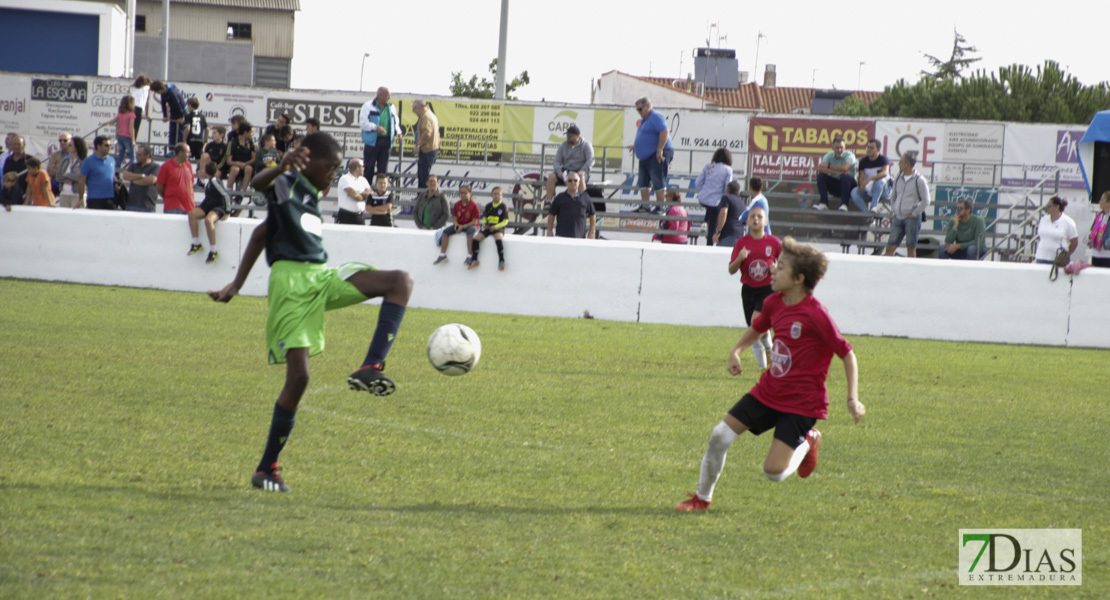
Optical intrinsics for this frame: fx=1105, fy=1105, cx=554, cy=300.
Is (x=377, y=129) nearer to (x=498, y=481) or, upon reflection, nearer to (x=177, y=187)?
(x=177, y=187)

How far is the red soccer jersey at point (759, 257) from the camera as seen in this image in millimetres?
10414

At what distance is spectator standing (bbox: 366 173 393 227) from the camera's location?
17.3 meters

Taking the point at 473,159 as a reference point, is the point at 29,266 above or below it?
below

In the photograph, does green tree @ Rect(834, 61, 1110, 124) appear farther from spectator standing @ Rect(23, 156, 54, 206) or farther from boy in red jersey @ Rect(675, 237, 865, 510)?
boy in red jersey @ Rect(675, 237, 865, 510)

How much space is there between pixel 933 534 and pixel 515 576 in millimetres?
2138

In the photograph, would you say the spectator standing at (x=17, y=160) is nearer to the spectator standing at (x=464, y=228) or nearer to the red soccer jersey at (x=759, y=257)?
the spectator standing at (x=464, y=228)

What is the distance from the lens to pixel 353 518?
5023 mm

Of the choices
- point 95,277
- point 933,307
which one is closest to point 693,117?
point 933,307

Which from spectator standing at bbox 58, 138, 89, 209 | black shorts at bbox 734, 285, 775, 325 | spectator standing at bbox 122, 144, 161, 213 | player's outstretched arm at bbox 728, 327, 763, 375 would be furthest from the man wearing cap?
player's outstretched arm at bbox 728, 327, 763, 375

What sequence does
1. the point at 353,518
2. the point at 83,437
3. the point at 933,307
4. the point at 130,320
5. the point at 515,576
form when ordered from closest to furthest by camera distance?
the point at 515,576 < the point at 353,518 < the point at 83,437 < the point at 130,320 < the point at 933,307

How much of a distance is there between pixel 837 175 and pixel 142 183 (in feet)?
40.6

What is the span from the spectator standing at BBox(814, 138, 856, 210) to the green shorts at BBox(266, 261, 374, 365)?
52.4ft

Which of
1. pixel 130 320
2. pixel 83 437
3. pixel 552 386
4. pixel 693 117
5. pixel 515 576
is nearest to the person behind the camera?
pixel 515 576

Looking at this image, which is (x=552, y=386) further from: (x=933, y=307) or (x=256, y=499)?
(x=933, y=307)
